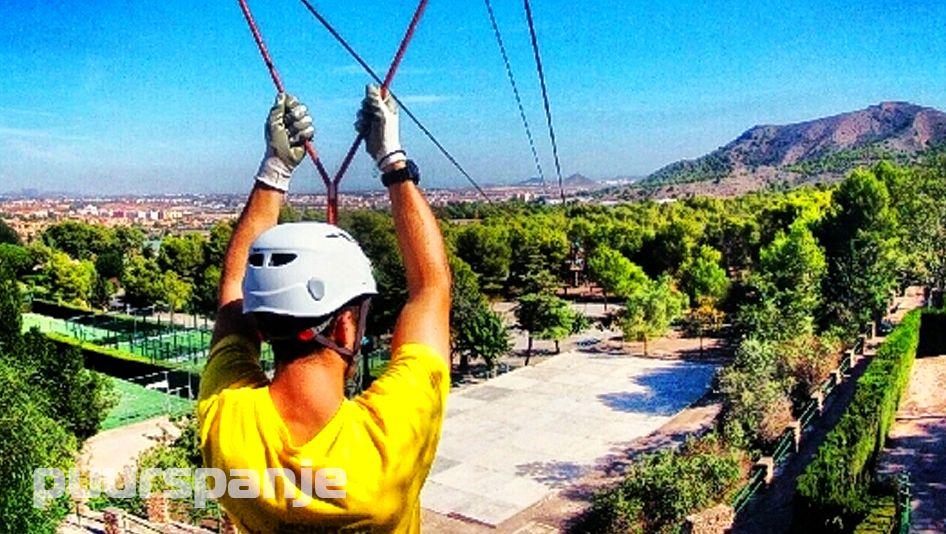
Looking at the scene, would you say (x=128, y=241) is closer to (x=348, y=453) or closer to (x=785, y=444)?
(x=785, y=444)

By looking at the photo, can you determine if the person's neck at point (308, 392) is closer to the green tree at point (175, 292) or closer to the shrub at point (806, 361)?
the shrub at point (806, 361)

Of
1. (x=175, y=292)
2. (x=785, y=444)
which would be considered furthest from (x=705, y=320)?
(x=175, y=292)

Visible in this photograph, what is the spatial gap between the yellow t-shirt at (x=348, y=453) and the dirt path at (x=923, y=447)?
1270 cm

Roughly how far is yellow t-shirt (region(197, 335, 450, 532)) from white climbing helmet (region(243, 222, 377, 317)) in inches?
5.7

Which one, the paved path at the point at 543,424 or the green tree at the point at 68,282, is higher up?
the green tree at the point at 68,282

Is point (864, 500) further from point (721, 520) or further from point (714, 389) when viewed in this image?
point (714, 389)

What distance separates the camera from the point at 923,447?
622 inches

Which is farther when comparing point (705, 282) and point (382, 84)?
point (705, 282)

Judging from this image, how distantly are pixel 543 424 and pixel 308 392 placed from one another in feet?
64.2

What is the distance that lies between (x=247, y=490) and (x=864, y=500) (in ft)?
41.6

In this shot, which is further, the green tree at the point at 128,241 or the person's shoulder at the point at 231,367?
the green tree at the point at 128,241

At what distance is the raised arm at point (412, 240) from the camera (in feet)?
4.71

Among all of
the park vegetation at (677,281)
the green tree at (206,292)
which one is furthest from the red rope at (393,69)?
the green tree at (206,292)

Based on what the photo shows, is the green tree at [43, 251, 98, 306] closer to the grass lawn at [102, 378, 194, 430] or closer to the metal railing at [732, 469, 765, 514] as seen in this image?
the grass lawn at [102, 378, 194, 430]
